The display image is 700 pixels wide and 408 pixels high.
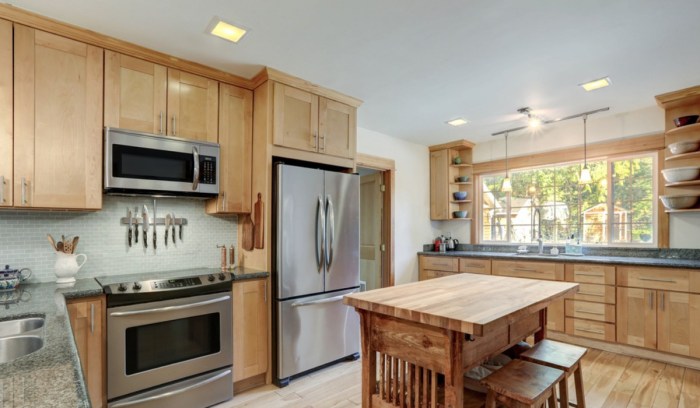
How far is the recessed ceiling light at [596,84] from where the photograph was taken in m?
2.99

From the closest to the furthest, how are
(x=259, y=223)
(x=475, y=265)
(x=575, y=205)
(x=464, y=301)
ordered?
(x=464, y=301) → (x=259, y=223) → (x=575, y=205) → (x=475, y=265)

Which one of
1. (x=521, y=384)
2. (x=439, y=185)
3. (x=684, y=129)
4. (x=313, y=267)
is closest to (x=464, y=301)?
(x=521, y=384)

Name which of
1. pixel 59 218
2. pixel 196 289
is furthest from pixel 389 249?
pixel 59 218

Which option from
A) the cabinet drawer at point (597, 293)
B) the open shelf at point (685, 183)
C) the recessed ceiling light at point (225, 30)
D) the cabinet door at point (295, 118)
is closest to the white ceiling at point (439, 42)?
the recessed ceiling light at point (225, 30)

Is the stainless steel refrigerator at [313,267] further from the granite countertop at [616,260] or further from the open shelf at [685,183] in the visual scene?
the open shelf at [685,183]

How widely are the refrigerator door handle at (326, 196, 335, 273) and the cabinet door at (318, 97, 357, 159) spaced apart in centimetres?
52

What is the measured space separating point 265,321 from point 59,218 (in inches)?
64.3

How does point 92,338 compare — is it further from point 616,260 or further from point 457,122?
point 616,260

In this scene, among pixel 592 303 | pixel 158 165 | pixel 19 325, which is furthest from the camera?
pixel 592 303

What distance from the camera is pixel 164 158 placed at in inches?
101

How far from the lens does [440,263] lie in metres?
4.83

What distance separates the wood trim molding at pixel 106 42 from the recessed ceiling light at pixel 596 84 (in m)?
3.01

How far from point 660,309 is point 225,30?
4332 mm

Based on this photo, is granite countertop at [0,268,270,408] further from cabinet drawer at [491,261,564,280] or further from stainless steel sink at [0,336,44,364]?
cabinet drawer at [491,261,564,280]
